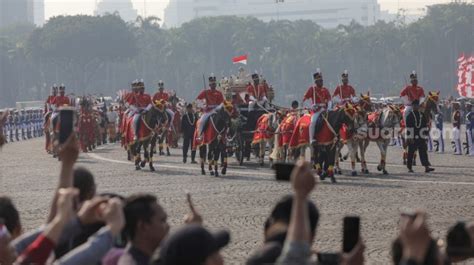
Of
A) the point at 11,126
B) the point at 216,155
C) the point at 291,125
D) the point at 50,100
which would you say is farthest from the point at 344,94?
the point at 11,126

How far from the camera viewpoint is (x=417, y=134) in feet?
92.3

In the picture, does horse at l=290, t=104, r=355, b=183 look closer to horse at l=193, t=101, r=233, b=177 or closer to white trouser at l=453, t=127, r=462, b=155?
horse at l=193, t=101, r=233, b=177

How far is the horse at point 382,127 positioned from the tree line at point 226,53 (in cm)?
8529

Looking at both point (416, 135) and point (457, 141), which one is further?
point (457, 141)

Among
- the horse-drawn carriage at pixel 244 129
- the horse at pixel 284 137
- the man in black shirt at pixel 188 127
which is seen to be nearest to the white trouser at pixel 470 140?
the horse-drawn carriage at pixel 244 129

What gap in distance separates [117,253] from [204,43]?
131m

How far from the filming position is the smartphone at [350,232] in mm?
5844

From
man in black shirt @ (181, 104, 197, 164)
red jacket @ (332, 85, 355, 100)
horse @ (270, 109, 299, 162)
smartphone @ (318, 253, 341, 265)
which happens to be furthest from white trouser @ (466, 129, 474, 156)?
smartphone @ (318, 253, 341, 265)

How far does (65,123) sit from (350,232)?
5.69ft

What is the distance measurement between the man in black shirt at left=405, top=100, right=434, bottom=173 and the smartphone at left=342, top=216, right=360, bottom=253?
21.5 m

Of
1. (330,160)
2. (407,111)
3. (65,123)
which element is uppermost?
(407,111)

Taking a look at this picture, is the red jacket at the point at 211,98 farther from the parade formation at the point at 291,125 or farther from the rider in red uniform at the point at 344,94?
the rider in red uniform at the point at 344,94

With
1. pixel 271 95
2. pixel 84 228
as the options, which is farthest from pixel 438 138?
pixel 84 228

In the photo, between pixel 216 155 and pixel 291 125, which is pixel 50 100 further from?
pixel 216 155
